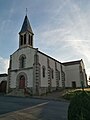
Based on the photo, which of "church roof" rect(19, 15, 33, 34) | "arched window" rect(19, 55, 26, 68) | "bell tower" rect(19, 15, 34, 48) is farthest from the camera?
"church roof" rect(19, 15, 33, 34)

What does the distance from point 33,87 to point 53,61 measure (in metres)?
9.81

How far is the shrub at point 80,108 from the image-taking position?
3.94 m

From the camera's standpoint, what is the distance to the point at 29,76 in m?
25.9

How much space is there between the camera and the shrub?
394cm

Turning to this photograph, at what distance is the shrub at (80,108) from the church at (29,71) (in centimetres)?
2043

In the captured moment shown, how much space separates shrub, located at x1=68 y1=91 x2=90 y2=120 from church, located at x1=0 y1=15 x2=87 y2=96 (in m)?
20.4

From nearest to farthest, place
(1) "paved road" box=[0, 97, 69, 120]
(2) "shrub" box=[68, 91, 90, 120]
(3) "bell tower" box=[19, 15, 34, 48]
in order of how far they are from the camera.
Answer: (2) "shrub" box=[68, 91, 90, 120], (1) "paved road" box=[0, 97, 69, 120], (3) "bell tower" box=[19, 15, 34, 48]

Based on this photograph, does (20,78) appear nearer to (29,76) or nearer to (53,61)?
(29,76)

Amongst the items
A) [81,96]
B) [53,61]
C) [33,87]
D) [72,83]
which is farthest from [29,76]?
[81,96]

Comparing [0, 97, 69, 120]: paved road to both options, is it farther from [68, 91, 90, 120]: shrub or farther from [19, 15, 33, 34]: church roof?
[19, 15, 33, 34]: church roof

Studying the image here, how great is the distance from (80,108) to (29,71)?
Result: 73.4 ft

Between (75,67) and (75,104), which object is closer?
(75,104)

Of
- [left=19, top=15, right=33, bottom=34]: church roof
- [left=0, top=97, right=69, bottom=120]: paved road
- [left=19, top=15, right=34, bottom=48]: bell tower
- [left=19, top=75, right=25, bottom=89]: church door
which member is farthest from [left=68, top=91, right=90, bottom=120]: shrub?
[left=19, top=15, right=33, bottom=34]: church roof

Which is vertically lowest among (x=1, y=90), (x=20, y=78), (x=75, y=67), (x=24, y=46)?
(x=1, y=90)
